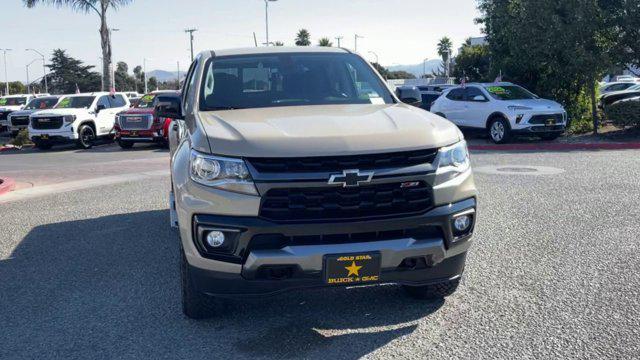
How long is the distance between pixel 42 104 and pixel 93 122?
3.81 meters

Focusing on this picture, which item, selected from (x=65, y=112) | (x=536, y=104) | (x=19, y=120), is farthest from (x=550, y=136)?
(x=19, y=120)

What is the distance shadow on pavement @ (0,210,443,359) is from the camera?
13.6 ft

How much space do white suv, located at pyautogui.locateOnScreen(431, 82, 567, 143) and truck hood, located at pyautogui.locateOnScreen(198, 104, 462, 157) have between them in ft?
44.7

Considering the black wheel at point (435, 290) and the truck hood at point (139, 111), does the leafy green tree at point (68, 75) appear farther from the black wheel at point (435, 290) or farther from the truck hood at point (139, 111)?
the black wheel at point (435, 290)

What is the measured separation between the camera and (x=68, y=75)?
98625 millimetres

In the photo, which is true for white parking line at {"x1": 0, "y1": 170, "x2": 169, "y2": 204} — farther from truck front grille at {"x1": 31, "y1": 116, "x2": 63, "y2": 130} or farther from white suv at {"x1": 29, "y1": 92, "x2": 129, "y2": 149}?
truck front grille at {"x1": 31, "y1": 116, "x2": 63, "y2": 130}

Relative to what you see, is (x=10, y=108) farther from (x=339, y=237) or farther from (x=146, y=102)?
(x=339, y=237)

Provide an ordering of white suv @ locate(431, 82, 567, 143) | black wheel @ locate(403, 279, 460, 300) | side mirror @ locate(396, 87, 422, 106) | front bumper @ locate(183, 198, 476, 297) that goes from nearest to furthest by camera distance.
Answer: front bumper @ locate(183, 198, 476, 297) < black wheel @ locate(403, 279, 460, 300) < side mirror @ locate(396, 87, 422, 106) < white suv @ locate(431, 82, 567, 143)

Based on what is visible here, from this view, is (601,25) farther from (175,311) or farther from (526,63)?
(175,311)

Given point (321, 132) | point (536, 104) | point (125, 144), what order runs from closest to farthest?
point (321, 132), point (536, 104), point (125, 144)

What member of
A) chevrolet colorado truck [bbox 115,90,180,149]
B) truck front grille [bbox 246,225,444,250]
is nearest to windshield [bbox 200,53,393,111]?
truck front grille [bbox 246,225,444,250]

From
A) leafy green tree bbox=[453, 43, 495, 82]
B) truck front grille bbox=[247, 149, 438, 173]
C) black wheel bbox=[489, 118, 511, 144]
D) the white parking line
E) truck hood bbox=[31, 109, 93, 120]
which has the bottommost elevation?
the white parking line

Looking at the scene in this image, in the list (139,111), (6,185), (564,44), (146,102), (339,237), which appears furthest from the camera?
(146,102)

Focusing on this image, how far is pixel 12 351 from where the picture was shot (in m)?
4.20
